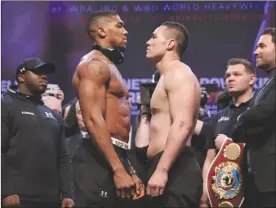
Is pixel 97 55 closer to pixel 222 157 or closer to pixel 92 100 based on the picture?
pixel 92 100

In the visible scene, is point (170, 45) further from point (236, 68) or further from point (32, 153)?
point (32, 153)

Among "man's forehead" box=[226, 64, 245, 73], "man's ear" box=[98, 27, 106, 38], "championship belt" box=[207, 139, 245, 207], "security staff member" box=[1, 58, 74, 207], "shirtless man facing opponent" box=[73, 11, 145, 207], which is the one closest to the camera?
"shirtless man facing opponent" box=[73, 11, 145, 207]

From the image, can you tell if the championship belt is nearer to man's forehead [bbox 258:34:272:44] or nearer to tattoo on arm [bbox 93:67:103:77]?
man's forehead [bbox 258:34:272:44]

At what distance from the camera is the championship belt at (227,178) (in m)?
2.96

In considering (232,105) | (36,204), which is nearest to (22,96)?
(36,204)

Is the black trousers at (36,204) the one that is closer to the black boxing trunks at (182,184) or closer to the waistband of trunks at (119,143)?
the waistband of trunks at (119,143)

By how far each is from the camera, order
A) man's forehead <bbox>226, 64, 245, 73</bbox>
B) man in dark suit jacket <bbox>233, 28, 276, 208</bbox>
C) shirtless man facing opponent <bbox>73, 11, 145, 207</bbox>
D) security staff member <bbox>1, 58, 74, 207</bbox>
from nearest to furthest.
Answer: man in dark suit jacket <bbox>233, 28, 276, 208</bbox>, shirtless man facing opponent <bbox>73, 11, 145, 207</bbox>, security staff member <bbox>1, 58, 74, 207</bbox>, man's forehead <bbox>226, 64, 245, 73</bbox>

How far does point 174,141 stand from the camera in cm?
249

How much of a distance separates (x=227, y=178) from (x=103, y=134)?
2.54 feet

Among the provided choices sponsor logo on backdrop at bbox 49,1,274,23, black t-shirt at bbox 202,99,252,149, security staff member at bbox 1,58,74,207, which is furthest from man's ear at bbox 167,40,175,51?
sponsor logo on backdrop at bbox 49,1,274,23

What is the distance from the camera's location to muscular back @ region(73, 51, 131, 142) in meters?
2.61

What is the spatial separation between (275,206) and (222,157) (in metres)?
0.71

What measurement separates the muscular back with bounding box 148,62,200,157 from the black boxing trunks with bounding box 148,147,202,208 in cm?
8

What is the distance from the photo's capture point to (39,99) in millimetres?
3602
